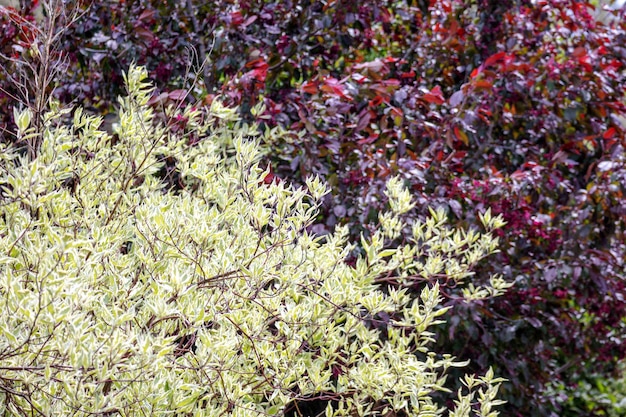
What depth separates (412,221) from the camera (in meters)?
3.21

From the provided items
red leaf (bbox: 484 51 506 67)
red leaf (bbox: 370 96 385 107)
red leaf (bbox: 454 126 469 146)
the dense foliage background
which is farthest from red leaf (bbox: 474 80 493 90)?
red leaf (bbox: 370 96 385 107)

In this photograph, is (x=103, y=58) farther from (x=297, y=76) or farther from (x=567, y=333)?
(x=567, y=333)

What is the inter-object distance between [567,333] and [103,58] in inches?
110

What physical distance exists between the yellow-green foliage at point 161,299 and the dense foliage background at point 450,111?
0.75m

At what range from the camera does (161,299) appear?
5.72ft

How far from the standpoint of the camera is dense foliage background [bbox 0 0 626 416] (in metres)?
3.29

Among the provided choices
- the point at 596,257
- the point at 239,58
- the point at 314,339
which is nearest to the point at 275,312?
the point at 314,339

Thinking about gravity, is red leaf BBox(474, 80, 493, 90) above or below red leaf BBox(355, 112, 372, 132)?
above

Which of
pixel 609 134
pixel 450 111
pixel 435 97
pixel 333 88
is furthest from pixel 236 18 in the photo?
pixel 609 134

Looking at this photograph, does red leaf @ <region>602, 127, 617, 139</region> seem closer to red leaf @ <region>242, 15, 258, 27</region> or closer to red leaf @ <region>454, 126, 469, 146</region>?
red leaf @ <region>454, 126, 469, 146</region>

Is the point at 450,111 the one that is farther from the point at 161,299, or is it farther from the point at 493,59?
the point at 161,299

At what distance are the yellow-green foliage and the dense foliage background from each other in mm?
749

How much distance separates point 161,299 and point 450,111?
261 centimetres

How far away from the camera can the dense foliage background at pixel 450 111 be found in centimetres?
329
